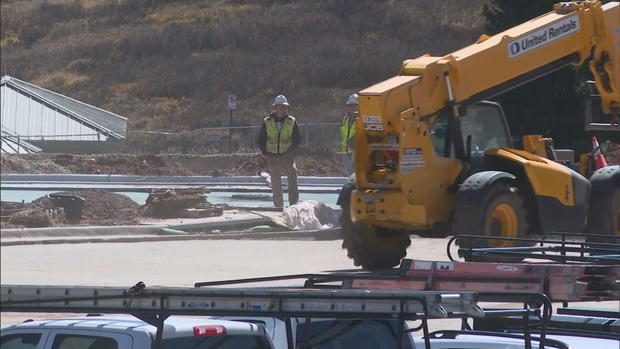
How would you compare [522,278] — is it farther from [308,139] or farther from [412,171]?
[308,139]

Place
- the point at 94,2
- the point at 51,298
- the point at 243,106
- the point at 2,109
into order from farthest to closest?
the point at 94,2, the point at 243,106, the point at 2,109, the point at 51,298

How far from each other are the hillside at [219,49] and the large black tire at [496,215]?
122ft

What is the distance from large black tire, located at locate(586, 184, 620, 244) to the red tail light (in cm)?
874

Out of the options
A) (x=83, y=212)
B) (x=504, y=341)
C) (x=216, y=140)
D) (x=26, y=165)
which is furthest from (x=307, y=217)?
(x=216, y=140)

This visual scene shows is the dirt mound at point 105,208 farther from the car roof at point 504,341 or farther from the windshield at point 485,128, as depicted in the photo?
the car roof at point 504,341

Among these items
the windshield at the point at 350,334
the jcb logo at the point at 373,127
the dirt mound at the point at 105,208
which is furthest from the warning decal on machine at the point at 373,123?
the dirt mound at the point at 105,208

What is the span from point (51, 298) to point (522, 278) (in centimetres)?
254

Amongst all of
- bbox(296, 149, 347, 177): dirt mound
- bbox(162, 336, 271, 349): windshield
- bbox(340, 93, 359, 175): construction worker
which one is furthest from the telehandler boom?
bbox(296, 149, 347, 177): dirt mound

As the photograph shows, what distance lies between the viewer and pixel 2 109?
47.0 meters

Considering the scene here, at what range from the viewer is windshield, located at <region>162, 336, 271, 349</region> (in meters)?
6.30

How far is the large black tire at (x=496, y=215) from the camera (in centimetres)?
1303

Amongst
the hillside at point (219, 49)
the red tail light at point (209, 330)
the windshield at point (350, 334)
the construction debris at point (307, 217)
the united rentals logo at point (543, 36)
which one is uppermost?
the hillside at point (219, 49)

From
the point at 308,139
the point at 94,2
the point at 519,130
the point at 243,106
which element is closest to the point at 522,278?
the point at 519,130

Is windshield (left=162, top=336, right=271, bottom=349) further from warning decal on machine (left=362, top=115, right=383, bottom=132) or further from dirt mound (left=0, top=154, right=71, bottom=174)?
dirt mound (left=0, top=154, right=71, bottom=174)
